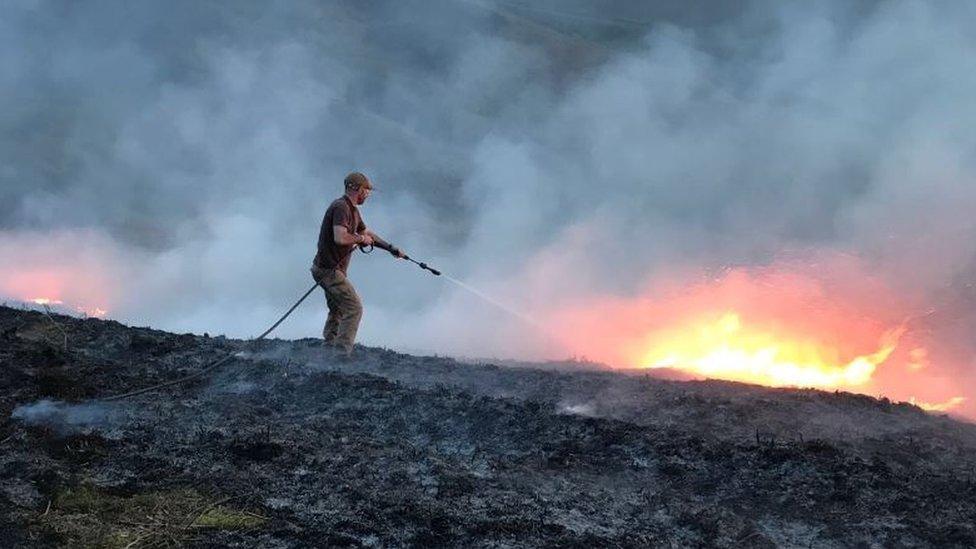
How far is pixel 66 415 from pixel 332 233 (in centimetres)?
474

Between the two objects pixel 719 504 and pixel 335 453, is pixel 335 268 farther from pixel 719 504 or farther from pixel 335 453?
pixel 719 504

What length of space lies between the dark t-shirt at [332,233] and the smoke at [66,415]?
424cm

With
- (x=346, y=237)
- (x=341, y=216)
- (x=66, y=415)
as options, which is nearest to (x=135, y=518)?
(x=66, y=415)

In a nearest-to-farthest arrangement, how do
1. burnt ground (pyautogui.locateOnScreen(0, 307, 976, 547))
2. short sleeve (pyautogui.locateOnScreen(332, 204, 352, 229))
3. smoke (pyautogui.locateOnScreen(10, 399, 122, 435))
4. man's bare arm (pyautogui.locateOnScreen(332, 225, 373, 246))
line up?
burnt ground (pyautogui.locateOnScreen(0, 307, 976, 547)) < smoke (pyautogui.locateOnScreen(10, 399, 122, 435)) < man's bare arm (pyautogui.locateOnScreen(332, 225, 373, 246)) < short sleeve (pyautogui.locateOnScreen(332, 204, 352, 229))

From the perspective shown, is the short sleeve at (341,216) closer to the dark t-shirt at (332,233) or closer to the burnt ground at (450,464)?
the dark t-shirt at (332,233)

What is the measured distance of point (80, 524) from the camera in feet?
16.7

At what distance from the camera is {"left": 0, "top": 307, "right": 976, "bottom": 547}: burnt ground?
5336 millimetres

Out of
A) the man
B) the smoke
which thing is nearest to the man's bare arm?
the man

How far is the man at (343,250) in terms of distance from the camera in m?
11.2

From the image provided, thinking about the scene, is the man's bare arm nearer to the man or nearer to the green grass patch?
the man

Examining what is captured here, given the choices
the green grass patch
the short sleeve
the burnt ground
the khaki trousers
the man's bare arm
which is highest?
the short sleeve

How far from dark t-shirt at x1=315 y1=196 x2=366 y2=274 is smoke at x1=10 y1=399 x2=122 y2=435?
Answer: 4.24 m

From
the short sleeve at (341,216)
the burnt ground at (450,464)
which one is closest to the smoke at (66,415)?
the burnt ground at (450,464)

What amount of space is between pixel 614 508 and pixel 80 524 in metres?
3.73
